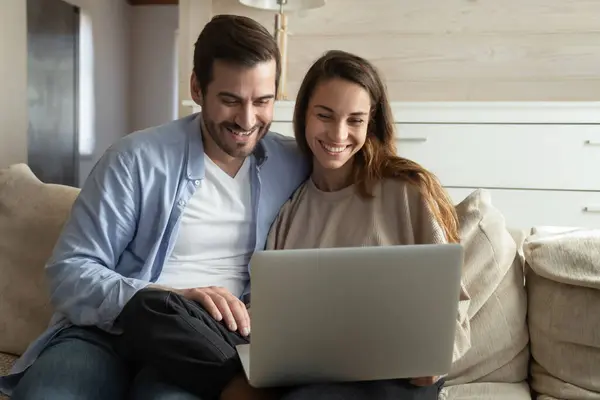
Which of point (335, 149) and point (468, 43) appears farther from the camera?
point (468, 43)

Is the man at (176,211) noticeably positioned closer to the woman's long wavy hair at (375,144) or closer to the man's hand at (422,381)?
the woman's long wavy hair at (375,144)

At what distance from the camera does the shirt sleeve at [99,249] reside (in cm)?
116

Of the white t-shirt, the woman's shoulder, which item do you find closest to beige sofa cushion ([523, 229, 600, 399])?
the woman's shoulder

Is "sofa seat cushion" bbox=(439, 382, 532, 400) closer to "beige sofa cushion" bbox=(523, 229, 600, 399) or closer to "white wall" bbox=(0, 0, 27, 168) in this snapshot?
"beige sofa cushion" bbox=(523, 229, 600, 399)

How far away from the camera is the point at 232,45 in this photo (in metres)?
1.26

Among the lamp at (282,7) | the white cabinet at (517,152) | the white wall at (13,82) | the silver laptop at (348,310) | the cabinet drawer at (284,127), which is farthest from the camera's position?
the white wall at (13,82)

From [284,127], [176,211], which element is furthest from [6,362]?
[284,127]

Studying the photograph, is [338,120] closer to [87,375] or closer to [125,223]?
[125,223]

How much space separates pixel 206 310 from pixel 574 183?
61.8 inches

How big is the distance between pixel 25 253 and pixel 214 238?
0.52 m

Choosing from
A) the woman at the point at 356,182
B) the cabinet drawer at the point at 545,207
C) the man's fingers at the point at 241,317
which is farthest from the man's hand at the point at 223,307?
the cabinet drawer at the point at 545,207

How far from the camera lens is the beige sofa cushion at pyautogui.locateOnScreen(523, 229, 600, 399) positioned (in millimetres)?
1271

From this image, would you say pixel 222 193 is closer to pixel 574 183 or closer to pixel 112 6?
pixel 574 183

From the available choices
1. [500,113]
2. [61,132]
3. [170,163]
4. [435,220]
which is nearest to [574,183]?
[500,113]
